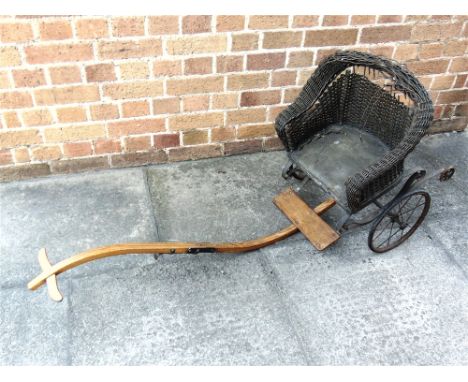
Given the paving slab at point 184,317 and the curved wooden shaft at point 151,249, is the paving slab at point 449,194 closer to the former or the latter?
the curved wooden shaft at point 151,249

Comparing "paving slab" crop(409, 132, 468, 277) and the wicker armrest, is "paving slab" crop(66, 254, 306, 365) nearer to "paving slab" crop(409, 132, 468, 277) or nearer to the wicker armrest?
the wicker armrest

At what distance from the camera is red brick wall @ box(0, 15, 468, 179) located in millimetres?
2965

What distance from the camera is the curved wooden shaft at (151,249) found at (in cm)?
227

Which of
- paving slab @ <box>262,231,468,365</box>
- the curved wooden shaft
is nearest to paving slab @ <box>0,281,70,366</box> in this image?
the curved wooden shaft

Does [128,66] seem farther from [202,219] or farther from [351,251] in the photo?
[351,251]

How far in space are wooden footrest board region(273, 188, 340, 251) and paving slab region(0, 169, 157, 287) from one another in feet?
2.91

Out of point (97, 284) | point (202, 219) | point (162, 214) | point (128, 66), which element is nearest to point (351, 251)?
point (202, 219)

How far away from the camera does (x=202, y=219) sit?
325 centimetres

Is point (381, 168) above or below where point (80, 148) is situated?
above

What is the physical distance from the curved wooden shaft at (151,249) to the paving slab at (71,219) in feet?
1.45

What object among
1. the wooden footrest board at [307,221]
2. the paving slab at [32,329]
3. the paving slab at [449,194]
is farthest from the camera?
the paving slab at [449,194]

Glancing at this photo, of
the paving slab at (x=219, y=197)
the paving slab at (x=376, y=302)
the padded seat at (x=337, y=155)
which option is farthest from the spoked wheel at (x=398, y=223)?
the paving slab at (x=219, y=197)

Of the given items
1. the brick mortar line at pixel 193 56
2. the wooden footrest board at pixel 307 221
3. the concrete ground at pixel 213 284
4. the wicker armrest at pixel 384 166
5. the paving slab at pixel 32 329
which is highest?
the brick mortar line at pixel 193 56

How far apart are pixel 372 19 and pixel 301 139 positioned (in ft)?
3.37
